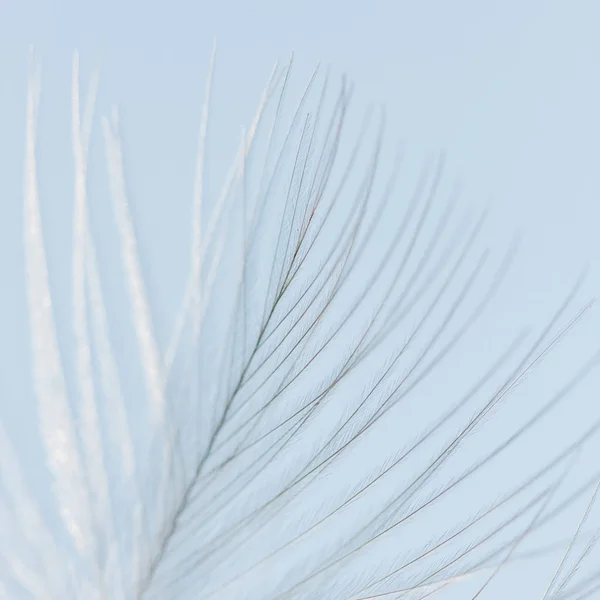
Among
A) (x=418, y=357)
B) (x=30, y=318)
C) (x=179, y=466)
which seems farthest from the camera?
(x=418, y=357)

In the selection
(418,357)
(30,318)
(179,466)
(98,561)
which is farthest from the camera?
(418,357)

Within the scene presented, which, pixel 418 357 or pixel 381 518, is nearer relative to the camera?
pixel 381 518

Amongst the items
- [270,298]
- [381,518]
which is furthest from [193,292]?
[381,518]

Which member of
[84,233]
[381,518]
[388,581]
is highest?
[84,233]

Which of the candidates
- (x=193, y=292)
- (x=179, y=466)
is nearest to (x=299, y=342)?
(x=193, y=292)

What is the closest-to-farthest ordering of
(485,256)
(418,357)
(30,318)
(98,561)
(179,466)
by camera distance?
(98,561), (179,466), (30,318), (418,357), (485,256)

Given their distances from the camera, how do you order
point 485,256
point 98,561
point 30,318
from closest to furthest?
point 98,561 < point 30,318 < point 485,256

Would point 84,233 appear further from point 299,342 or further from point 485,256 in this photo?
point 485,256

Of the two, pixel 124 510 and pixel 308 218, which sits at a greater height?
pixel 308 218

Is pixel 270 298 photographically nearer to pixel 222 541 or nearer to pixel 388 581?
pixel 222 541
